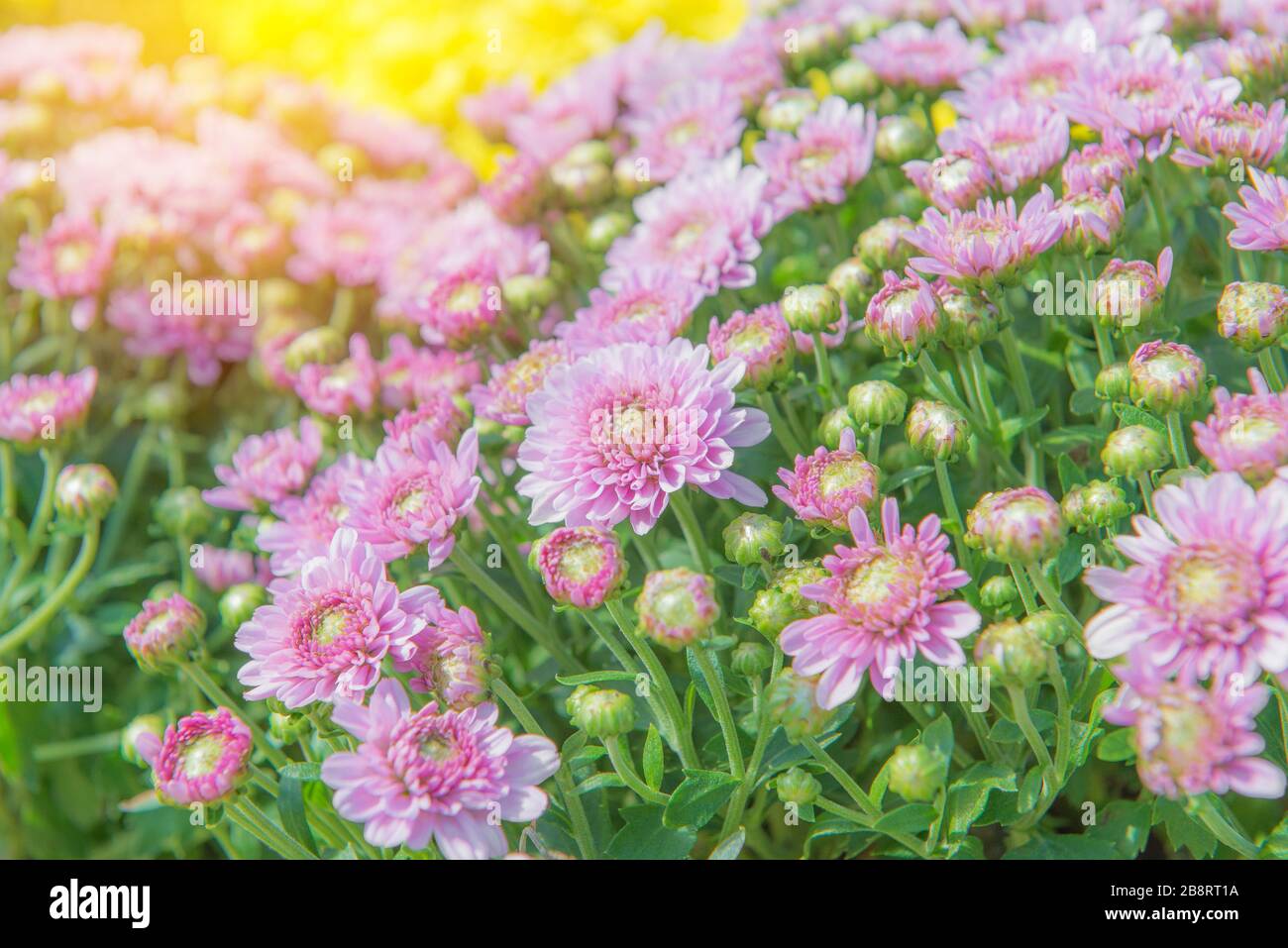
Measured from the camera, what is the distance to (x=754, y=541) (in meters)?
1.48

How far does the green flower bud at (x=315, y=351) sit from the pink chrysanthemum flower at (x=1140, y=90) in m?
1.37

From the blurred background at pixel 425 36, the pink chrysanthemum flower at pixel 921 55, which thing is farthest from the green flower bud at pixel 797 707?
the blurred background at pixel 425 36

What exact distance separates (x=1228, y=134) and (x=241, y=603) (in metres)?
1.68

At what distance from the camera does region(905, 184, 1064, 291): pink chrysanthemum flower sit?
1.49 metres

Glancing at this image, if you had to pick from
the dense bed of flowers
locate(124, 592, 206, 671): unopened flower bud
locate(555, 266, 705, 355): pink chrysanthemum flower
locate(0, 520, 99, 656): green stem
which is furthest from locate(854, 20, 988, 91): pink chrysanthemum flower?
locate(0, 520, 99, 656): green stem

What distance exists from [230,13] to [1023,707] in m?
3.45

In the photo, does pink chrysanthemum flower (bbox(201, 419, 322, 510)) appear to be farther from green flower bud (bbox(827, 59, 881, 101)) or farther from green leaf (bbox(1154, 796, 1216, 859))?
green leaf (bbox(1154, 796, 1216, 859))

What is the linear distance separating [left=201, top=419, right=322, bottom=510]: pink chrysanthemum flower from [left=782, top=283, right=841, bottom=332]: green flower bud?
0.89 metres

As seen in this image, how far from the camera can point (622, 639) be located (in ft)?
5.89

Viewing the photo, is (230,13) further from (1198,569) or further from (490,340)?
(1198,569)

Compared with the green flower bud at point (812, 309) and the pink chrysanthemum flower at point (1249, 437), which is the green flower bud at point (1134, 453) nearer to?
the pink chrysanthemum flower at point (1249, 437)

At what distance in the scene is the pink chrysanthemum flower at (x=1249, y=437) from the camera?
126cm

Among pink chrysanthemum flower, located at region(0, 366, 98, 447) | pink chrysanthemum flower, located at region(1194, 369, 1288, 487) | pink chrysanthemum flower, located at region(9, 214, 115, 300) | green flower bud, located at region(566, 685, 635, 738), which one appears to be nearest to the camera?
pink chrysanthemum flower, located at region(1194, 369, 1288, 487)
